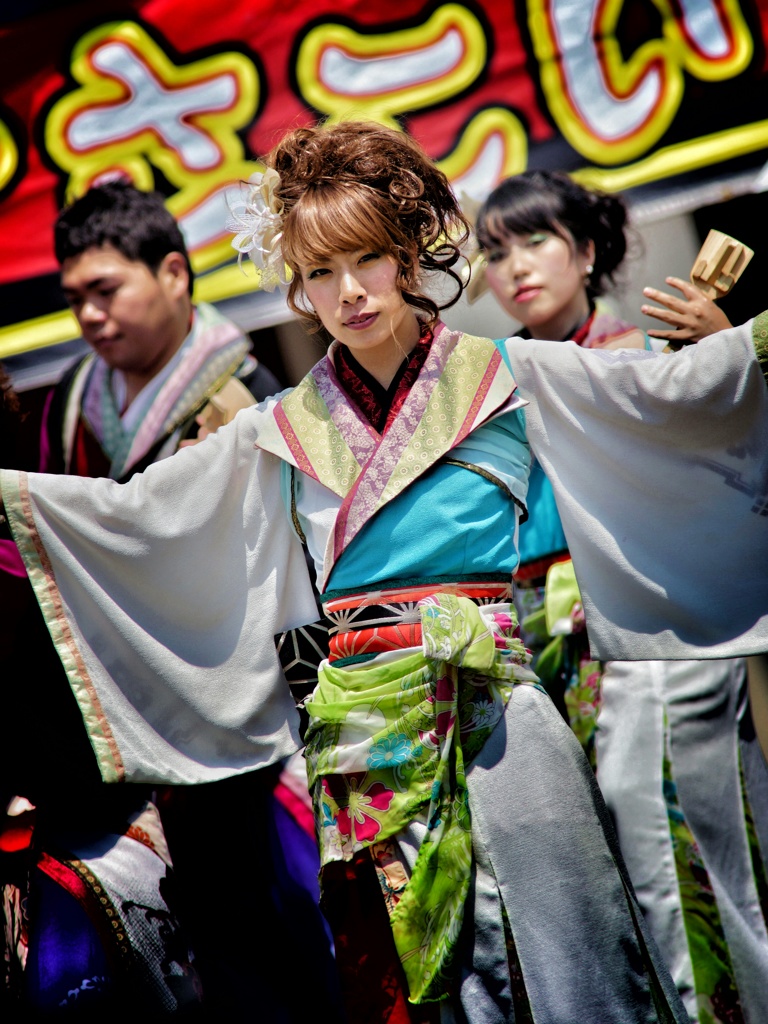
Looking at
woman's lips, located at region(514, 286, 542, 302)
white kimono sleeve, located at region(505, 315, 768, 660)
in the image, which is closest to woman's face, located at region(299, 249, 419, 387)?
white kimono sleeve, located at region(505, 315, 768, 660)

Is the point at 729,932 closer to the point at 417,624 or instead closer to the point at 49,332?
the point at 417,624

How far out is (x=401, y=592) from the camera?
7.11 feet

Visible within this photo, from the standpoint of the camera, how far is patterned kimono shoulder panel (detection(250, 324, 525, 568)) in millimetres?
2170

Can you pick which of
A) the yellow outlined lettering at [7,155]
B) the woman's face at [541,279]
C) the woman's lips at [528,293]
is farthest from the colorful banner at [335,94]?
the woman's lips at [528,293]

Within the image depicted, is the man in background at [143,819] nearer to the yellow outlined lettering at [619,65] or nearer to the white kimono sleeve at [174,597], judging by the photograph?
the white kimono sleeve at [174,597]

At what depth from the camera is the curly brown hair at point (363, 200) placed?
7.16ft

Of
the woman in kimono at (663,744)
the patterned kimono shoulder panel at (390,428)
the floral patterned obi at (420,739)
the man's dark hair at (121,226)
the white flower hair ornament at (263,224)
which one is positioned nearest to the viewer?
the floral patterned obi at (420,739)

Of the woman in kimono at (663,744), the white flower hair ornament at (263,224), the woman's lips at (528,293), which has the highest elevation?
the white flower hair ornament at (263,224)

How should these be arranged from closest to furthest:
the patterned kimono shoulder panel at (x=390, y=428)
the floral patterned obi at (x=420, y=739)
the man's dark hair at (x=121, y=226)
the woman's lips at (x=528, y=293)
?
the floral patterned obi at (x=420, y=739) → the patterned kimono shoulder panel at (x=390, y=428) → the woman's lips at (x=528, y=293) → the man's dark hair at (x=121, y=226)

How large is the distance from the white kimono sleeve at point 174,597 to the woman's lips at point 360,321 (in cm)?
35

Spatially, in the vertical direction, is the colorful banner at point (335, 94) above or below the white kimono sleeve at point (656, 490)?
above

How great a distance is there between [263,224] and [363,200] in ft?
0.93

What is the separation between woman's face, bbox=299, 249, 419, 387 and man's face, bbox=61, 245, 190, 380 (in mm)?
1537

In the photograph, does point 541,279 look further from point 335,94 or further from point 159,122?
point 159,122
